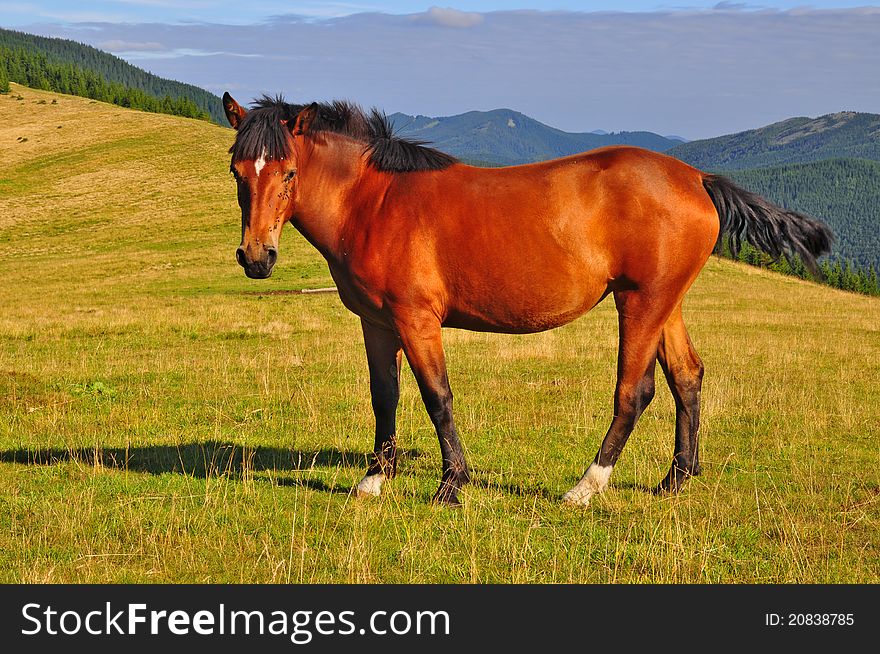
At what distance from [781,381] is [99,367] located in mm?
11461

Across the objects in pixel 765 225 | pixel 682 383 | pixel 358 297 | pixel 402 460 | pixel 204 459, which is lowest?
pixel 204 459

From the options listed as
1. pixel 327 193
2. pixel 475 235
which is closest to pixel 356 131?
pixel 327 193

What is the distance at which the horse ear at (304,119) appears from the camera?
263 inches

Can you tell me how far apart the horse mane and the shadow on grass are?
2889mm

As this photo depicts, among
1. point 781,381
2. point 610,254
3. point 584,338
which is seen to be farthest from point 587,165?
point 584,338

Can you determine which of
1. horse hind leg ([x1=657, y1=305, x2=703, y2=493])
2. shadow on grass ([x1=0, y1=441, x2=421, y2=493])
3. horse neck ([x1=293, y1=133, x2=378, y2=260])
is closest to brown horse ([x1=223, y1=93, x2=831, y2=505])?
horse neck ([x1=293, y1=133, x2=378, y2=260])

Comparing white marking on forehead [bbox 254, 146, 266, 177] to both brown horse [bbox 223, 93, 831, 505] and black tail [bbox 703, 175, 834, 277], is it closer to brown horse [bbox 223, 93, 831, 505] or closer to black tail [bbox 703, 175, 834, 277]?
brown horse [bbox 223, 93, 831, 505]

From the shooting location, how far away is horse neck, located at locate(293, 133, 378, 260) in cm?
708

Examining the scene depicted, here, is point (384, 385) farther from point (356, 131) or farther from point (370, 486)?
point (356, 131)

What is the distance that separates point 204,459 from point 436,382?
295cm

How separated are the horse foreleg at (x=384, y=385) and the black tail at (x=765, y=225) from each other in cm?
316

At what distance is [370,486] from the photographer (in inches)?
285

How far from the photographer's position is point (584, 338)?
19.4 metres

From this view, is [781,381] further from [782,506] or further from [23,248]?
[23,248]
